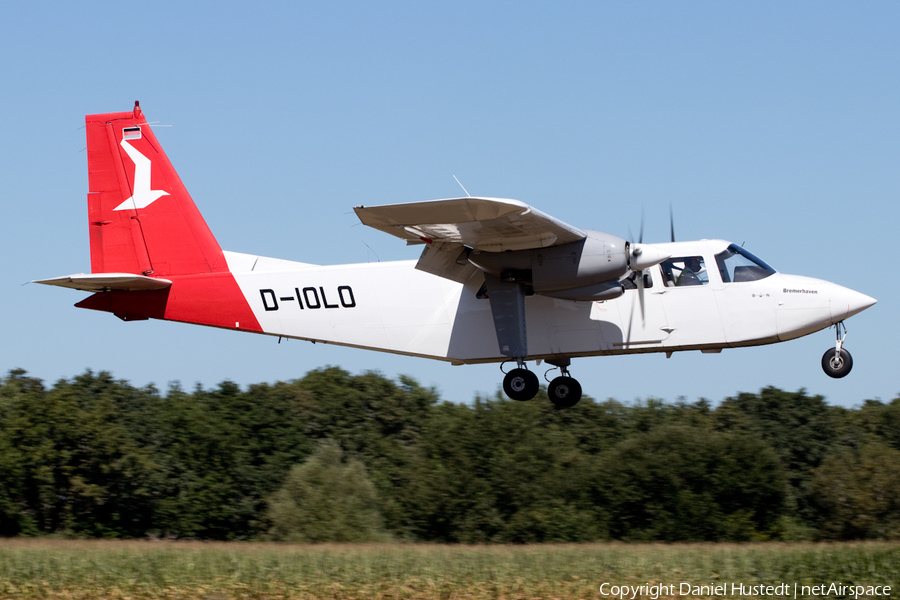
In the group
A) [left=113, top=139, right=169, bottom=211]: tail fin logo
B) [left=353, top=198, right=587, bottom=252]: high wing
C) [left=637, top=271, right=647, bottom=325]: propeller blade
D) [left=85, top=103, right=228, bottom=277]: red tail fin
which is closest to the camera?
[left=353, top=198, right=587, bottom=252]: high wing

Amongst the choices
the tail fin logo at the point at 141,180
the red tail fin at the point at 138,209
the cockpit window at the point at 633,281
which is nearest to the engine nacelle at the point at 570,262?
the cockpit window at the point at 633,281

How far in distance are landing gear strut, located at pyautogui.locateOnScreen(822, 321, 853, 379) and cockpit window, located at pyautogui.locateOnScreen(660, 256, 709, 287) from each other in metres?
2.38

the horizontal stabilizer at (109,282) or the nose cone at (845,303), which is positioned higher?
the horizontal stabilizer at (109,282)

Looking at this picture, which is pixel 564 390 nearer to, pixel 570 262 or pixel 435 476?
pixel 570 262

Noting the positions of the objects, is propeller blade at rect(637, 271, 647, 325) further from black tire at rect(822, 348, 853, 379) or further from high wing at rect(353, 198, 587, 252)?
black tire at rect(822, 348, 853, 379)

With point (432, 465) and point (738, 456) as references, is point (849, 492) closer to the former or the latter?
point (738, 456)

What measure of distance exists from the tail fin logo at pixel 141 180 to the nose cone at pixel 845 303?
12315 mm

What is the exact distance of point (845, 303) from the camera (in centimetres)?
1511

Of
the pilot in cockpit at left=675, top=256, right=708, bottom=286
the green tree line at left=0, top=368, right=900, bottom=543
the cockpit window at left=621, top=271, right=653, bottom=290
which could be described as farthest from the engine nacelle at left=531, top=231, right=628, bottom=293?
the green tree line at left=0, top=368, right=900, bottom=543

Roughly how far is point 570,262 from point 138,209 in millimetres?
8486

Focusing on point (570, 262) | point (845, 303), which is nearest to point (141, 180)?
point (570, 262)

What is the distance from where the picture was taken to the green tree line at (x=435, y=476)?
1495 inches

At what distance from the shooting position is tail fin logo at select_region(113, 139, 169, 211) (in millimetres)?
17797

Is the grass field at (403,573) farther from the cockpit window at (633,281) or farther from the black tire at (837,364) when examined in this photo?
the cockpit window at (633,281)
